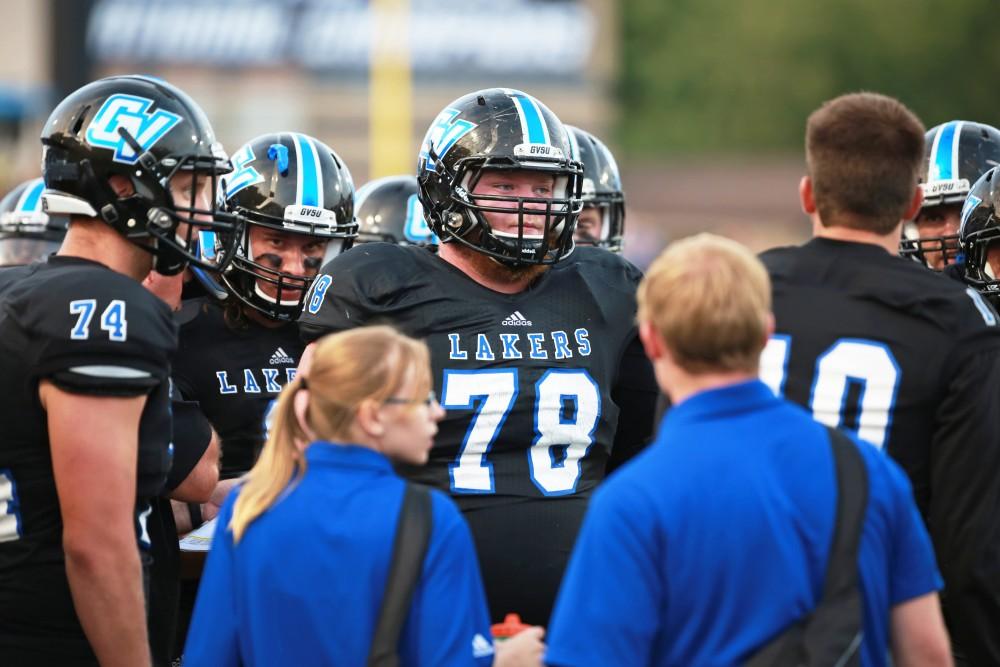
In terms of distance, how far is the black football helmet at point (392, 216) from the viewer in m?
6.22

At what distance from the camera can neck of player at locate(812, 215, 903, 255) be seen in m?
3.10

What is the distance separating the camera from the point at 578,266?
4.21 metres

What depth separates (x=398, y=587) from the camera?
2686 millimetres

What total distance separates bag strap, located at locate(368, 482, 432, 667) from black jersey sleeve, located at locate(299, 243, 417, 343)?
1222 mm

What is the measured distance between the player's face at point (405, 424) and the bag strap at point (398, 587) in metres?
0.17

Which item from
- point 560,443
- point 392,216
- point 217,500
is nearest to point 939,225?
point 560,443

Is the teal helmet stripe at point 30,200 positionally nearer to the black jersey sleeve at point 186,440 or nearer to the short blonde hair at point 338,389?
the black jersey sleeve at point 186,440

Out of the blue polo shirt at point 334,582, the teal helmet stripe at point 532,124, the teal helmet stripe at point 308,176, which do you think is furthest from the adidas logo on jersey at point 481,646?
the teal helmet stripe at point 308,176

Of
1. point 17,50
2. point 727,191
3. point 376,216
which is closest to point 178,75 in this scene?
point 17,50

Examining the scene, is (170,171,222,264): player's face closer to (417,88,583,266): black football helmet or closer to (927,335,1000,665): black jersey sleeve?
(417,88,583,266): black football helmet

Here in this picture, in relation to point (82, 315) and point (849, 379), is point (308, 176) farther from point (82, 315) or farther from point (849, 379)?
point (849, 379)

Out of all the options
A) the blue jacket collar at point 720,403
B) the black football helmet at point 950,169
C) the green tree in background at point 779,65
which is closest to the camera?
the blue jacket collar at point 720,403

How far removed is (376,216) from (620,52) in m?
37.3

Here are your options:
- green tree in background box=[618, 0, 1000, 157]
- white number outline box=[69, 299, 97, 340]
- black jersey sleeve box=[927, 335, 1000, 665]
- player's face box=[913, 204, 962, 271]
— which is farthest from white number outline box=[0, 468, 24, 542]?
green tree in background box=[618, 0, 1000, 157]
